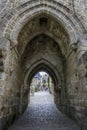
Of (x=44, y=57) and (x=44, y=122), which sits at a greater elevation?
(x=44, y=57)

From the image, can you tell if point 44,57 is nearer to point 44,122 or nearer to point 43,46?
point 43,46

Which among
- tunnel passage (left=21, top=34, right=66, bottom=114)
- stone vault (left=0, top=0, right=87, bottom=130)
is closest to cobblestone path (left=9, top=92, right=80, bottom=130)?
stone vault (left=0, top=0, right=87, bottom=130)

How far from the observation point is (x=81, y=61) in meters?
4.05

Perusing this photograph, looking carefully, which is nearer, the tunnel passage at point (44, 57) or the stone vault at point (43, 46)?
the stone vault at point (43, 46)

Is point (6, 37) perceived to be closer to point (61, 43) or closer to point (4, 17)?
point (4, 17)

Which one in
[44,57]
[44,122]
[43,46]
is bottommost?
[44,122]

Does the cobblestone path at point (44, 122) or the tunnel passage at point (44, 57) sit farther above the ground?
the tunnel passage at point (44, 57)

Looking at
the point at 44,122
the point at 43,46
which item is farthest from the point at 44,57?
the point at 44,122

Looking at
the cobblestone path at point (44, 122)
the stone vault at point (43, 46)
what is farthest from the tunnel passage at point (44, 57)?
the cobblestone path at point (44, 122)

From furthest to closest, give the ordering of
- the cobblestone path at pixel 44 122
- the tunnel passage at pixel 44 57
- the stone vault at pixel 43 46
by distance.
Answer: the tunnel passage at pixel 44 57, the cobblestone path at pixel 44 122, the stone vault at pixel 43 46

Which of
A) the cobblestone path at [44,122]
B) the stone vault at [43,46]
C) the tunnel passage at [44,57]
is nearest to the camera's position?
the stone vault at [43,46]

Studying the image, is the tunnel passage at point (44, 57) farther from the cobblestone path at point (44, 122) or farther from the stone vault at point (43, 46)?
the cobblestone path at point (44, 122)

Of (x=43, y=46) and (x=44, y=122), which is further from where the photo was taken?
(x=43, y=46)

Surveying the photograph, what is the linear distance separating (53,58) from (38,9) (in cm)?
267
